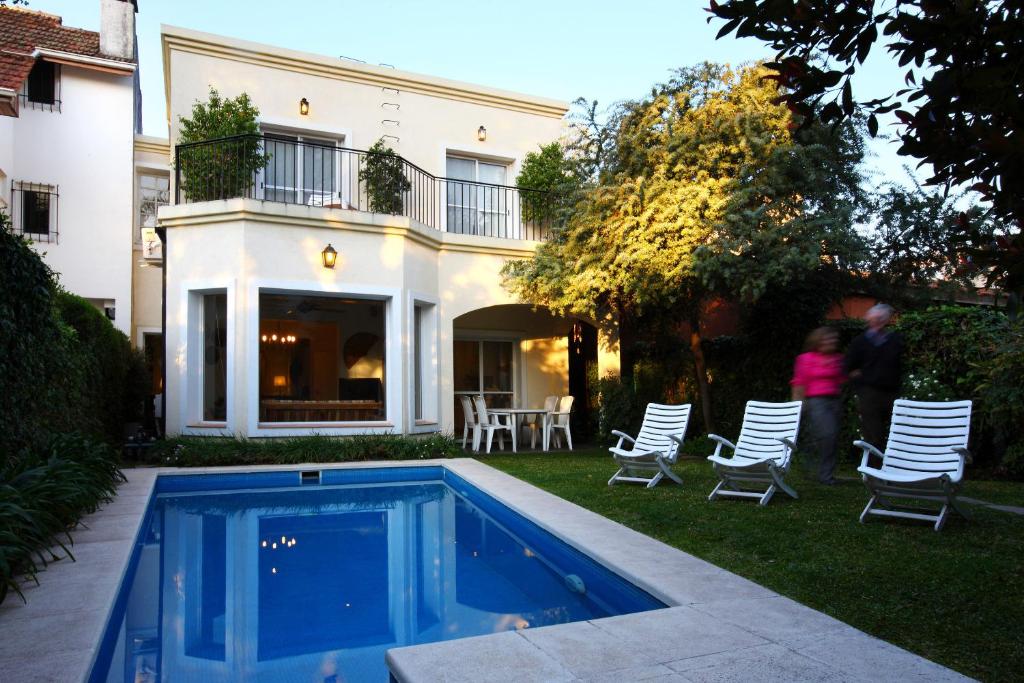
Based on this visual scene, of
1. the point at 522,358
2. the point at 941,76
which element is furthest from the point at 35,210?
the point at 941,76

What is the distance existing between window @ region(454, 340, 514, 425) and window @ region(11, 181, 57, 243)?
783 centimetres

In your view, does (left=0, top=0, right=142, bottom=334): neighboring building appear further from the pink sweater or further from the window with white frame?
the pink sweater

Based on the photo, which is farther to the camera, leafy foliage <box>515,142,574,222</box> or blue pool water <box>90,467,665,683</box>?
leafy foliage <box>515,142,574,222</box>

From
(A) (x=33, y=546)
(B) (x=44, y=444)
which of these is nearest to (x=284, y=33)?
(B) (x=44, y=444)

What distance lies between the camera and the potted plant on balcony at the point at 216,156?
1102cm

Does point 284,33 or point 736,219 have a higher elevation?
point 284,33

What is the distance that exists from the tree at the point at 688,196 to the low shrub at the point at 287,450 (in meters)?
3.21

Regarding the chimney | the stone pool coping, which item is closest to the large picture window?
the stone pool coping

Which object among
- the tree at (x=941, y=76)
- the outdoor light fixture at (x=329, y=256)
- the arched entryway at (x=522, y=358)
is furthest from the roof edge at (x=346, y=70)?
the tree at (x=941, y=76)

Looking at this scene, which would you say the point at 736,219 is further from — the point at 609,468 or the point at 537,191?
the point at 537,191

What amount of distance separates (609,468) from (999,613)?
20.0 ft

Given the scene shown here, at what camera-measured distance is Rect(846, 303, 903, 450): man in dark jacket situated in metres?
6.68

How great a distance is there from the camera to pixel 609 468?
31.0ft

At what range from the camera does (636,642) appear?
10.2 feet
